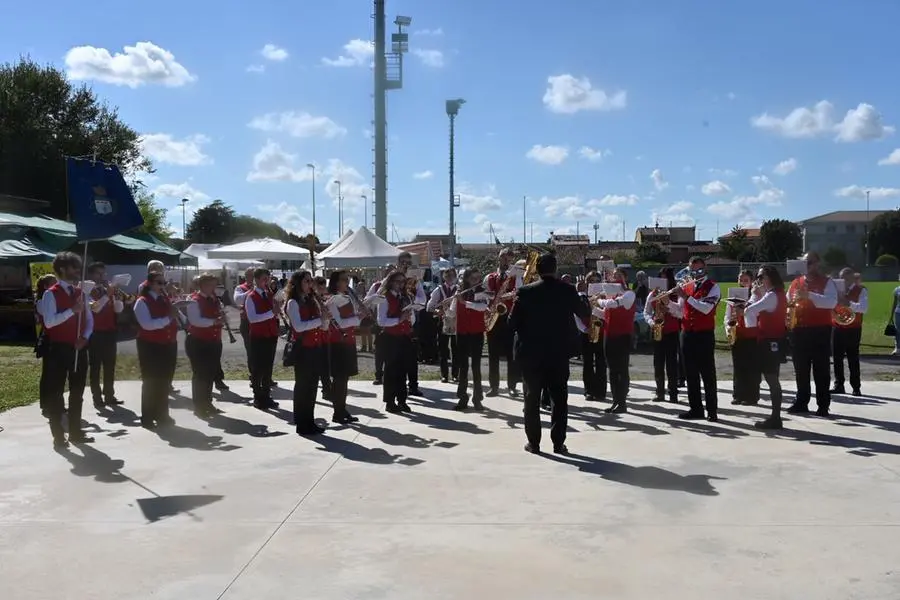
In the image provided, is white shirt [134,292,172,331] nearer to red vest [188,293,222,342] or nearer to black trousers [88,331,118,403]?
red vest [188,293,222,342]

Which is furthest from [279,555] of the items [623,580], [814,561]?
[814,561]

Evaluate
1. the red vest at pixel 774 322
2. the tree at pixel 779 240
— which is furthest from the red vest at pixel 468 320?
the tree at pixel 779 240

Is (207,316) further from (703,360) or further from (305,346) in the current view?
(703,360)

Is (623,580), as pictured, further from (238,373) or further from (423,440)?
(238,373)

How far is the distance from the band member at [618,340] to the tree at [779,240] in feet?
255

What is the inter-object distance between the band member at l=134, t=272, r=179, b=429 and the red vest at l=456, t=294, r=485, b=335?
364cm

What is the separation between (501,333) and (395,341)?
1.72 metres

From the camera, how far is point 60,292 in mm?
8023

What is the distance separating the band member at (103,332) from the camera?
10664mm

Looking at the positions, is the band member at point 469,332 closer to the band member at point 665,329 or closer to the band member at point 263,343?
the band member at point 665,329

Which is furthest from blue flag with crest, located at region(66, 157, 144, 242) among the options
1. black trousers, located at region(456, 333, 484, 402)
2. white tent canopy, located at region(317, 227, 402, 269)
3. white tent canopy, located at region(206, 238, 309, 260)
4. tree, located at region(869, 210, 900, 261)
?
tree, located at region(869, 210, 900, 261)

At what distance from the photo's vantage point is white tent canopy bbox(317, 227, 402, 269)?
79.5ft

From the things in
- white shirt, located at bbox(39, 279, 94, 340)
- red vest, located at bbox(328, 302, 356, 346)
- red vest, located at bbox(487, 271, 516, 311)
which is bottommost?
red vest, located at bbox(328, 302, 356, 346)

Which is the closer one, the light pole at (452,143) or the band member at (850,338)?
the band member at (850,338)
